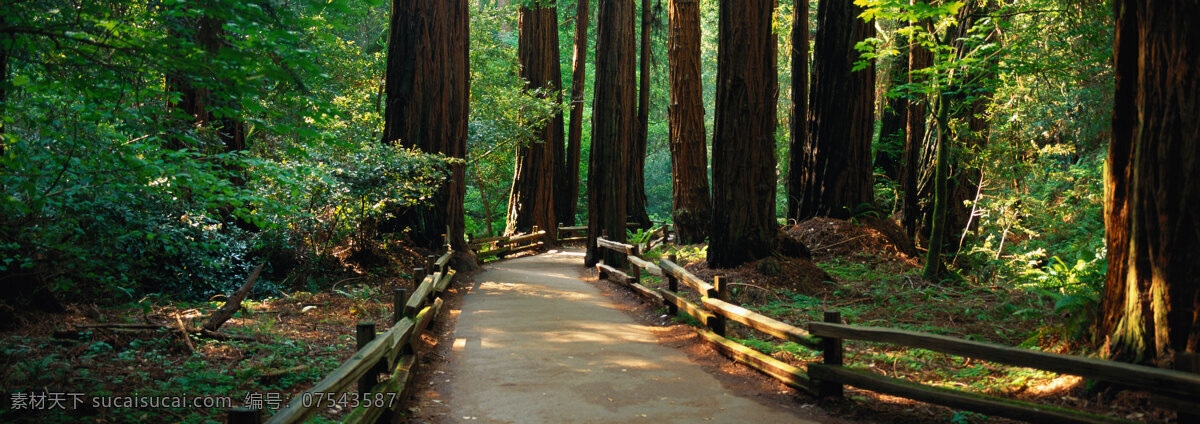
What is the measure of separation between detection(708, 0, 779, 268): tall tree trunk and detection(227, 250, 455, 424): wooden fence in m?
5.11

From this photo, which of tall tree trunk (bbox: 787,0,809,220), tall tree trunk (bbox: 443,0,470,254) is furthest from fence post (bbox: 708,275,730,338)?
tall tree trunk (bbox: 443,0,470,254)

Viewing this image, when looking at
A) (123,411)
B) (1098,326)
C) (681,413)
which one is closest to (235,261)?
(123,411)

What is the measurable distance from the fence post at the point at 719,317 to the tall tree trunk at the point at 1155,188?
3.89 m

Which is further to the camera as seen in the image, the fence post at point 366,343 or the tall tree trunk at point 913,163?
the tall tree trunk at point 913,163

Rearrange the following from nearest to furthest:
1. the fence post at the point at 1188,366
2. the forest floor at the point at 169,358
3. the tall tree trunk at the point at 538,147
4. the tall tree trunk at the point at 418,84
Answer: the fence post at the point at 1188,366 → the forest floor at the point at 169,358 → the tall tree trunk at the point at 418,84 → the tall tree trunk at the point at 538,147

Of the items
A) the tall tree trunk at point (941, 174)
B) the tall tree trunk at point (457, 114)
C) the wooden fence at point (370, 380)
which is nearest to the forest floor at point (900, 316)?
the tall tree trunk at point (941, 174)

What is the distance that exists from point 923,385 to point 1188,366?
5.43ft

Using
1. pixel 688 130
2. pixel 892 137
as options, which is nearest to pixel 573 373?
pixel 688 130

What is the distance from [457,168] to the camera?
53.3 feet

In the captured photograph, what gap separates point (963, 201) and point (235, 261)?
1138 cm

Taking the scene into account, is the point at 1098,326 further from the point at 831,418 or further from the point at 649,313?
the point at 649,313

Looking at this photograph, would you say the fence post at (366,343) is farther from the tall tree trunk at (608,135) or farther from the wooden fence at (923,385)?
the tall tree trunk at (608,135)

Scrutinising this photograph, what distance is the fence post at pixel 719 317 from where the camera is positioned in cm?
826

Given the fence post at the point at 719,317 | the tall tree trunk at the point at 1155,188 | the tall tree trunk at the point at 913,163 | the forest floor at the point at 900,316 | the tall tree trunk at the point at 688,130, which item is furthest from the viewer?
the tall tree trunk at the point at 688,130
